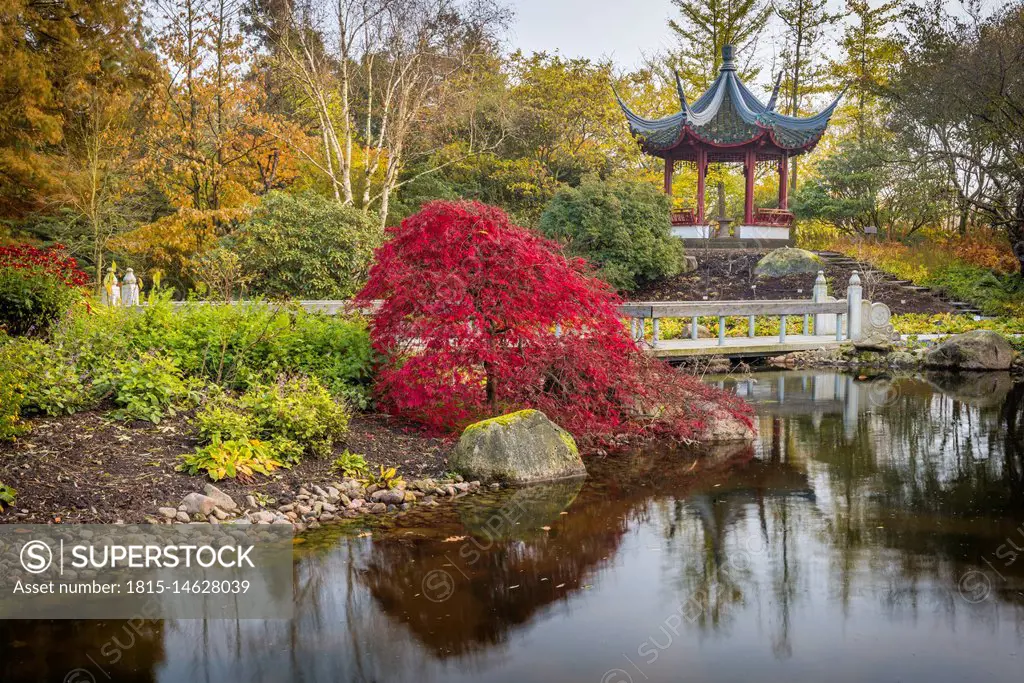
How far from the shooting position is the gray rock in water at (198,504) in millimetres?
6035

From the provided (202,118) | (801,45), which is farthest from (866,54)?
(202,118)

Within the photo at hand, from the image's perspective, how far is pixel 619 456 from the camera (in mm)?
8586

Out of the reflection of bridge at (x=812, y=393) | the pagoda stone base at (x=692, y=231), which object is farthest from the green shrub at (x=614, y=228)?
the reflection of bridge at (x=812, y=393)

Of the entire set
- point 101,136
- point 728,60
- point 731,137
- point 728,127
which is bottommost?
point 101,136

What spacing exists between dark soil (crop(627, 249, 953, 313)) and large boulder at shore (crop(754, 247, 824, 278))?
0.68 feet

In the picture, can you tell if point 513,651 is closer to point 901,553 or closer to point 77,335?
point 901,553

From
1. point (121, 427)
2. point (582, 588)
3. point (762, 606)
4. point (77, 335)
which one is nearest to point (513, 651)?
point (582, 588)

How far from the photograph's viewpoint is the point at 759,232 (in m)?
25.9

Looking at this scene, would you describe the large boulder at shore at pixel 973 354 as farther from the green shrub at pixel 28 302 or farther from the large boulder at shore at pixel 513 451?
the green shrub at pixel 28 302

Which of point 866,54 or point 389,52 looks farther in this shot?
point 866,54

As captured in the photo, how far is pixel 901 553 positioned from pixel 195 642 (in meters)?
4.37

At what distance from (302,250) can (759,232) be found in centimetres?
1600

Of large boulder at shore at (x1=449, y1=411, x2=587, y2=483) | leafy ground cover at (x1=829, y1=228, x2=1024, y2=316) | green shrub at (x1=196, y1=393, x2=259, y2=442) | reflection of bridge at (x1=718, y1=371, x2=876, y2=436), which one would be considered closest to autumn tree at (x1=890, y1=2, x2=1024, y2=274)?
leafy ground cover at (x1=829, y1=228, x2=1024, y2=316)

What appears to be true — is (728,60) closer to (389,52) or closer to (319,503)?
(389,52)
